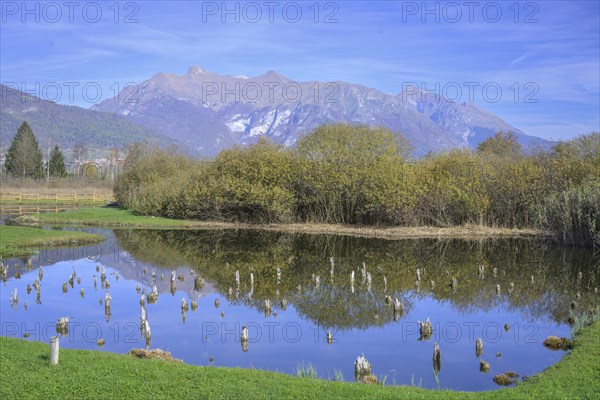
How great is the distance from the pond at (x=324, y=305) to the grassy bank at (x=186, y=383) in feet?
6.48

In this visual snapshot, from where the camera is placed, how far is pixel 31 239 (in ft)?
127

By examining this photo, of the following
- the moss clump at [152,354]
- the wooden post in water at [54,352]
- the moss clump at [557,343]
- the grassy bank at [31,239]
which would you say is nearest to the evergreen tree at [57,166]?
the grassy bank at [31,239]

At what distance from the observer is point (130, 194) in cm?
6762

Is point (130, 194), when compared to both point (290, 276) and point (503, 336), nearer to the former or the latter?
point (290, 276)

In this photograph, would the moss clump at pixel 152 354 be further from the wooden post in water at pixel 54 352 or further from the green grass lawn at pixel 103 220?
the green grass lawn at pixel 103 220

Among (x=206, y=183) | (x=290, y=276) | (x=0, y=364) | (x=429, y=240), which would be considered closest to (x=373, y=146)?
(x=429, y=240)

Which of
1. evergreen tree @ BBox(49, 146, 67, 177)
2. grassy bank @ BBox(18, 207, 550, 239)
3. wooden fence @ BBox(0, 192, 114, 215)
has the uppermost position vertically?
evergreen tree @ BBox(49, 146, 67, 177)

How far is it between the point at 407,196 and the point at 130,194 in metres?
33.0

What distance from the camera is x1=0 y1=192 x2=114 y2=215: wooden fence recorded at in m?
69.2

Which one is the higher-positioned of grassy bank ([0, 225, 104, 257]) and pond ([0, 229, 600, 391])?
grassy bank ([0, 225, 104, 257])

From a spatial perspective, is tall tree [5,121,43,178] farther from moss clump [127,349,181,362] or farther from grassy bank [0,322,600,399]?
grassy bank [0,322,600,399]

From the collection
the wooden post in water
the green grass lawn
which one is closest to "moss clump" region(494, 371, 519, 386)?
the wooden post in water

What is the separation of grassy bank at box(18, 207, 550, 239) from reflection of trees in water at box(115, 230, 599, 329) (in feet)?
11.4

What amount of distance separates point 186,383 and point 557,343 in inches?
445
